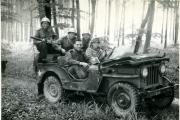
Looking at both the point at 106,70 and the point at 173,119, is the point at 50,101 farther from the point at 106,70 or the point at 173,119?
the point at 173,119

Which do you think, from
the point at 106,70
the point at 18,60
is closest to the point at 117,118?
the point at 106,70

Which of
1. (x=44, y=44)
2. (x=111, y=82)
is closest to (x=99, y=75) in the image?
(x=111, y=82)

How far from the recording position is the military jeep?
4.45m

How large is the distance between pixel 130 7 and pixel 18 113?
14.7 ft

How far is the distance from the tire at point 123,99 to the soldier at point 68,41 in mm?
2115

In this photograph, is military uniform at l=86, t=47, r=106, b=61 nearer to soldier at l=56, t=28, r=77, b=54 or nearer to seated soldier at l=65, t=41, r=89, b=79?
seated soldier at l=65, t=41, r=89, b=79

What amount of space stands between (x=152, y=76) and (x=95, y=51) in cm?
146

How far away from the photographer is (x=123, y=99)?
15.2 feet

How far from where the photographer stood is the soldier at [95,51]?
561 centimetres

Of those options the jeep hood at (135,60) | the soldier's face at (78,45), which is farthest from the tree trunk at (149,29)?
the jeep hood at (135,60)

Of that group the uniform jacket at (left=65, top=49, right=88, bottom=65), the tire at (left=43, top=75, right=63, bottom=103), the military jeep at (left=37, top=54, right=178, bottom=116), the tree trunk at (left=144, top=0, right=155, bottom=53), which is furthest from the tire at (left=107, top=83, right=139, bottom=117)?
the tree trunk at (left=144, top=0, right=155, bottom=53)

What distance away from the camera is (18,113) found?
4.81 meters

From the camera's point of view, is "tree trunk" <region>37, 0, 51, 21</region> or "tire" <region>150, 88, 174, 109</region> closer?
"tire" <region>150, 88, 174, 109</region>

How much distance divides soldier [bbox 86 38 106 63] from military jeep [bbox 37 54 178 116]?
491mm
